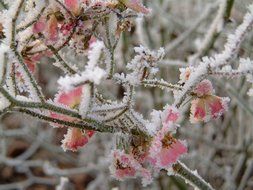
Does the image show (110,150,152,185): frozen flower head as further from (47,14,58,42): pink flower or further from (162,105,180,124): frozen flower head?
(47,14,58,42): pink flower

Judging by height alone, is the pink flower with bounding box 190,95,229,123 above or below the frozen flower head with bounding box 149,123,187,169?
above

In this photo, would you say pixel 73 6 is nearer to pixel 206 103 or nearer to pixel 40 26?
pixel 40 26

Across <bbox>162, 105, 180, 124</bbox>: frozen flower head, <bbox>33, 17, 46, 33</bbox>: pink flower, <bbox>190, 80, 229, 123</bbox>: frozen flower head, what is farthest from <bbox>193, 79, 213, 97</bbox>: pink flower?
<bbox>33, 17, 46, 33</bbox>: pink flower

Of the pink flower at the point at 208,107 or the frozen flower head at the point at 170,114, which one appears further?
the pink flower at the point at 208,107

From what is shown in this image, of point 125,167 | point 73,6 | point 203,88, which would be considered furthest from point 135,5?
point 125,167

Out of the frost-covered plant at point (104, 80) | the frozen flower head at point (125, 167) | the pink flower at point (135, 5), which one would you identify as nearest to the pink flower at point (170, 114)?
the frost-covered plant at point (104, 80)

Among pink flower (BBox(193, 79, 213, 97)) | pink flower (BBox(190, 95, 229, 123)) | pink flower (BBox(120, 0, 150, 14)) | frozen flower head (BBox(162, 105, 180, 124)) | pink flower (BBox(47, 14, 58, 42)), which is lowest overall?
frozen flower head (BBox(162, 105, 180, 124))

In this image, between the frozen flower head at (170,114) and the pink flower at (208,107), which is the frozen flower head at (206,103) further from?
A: the frozen flower head at (170,114)

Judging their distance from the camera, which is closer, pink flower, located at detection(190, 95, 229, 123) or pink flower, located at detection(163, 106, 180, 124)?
pink flower, located at detection(163, 106, 180, 124)
